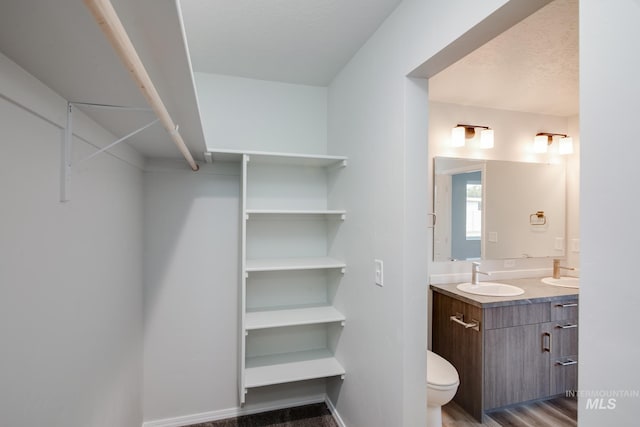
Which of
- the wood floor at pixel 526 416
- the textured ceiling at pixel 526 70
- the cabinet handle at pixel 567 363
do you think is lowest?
the wood floor at pixel 526 416

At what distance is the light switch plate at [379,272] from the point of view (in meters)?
1.67

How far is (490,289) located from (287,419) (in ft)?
6.25

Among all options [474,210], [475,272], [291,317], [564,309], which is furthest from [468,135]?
[291,317]

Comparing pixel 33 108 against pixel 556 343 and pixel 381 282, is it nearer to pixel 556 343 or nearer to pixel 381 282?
pixel 381 282

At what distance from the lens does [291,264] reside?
2.22m

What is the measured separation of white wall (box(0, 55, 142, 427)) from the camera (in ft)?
2.74

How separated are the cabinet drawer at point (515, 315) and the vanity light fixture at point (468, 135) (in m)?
1.38

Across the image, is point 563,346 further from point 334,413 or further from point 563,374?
point 334,413

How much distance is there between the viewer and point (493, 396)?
2.31m

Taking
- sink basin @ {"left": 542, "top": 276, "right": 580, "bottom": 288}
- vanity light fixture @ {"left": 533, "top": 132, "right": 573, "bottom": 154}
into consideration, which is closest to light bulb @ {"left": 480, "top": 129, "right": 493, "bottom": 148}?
vanity light fixture @ {"left": 533, "top": 132, "right": 573, "bottom": 154}

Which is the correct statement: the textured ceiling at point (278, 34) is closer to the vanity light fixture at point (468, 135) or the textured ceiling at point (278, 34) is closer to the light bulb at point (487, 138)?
the vanity light fixture at point (468, 135)

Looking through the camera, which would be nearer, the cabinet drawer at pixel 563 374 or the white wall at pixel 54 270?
the white wall at pixel 54 270

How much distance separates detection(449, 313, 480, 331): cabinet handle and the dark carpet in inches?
45.8

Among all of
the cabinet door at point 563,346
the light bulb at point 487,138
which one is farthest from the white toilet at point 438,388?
the light bulb at point 487,138
